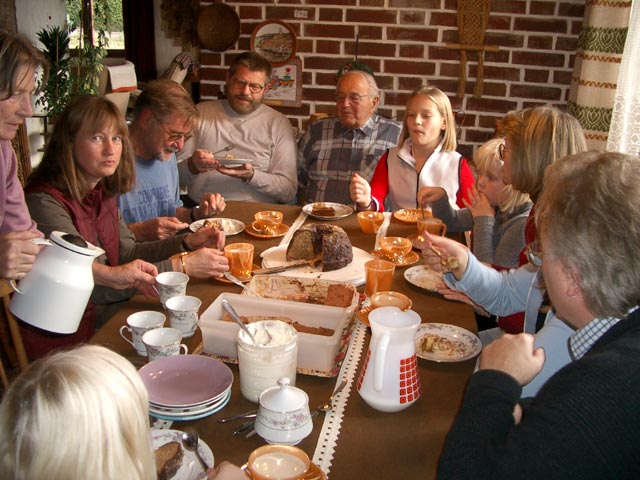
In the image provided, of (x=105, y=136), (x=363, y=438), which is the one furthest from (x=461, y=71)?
(x=363, y=438)

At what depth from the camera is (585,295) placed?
1.05 meters

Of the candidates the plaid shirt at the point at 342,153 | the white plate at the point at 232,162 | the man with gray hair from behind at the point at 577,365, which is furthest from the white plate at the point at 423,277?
the plaid shirt at the point at 342,153

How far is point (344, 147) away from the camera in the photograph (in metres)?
3.15

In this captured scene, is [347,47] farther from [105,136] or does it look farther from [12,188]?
[12,188]

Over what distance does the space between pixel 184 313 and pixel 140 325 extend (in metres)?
0.10

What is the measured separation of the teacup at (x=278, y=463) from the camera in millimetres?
951

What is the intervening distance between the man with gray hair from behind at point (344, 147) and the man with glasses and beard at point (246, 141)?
13 cm

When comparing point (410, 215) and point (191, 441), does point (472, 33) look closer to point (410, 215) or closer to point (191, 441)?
point (410, 215)

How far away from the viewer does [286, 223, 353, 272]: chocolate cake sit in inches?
72.5

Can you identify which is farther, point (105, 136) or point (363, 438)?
point (105, 136)

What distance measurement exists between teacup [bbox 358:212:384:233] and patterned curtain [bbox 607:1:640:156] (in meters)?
1.22

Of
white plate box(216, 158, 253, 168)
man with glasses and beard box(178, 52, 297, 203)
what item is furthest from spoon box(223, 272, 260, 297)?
man with glasses and beard box(178, 52, 297, 203)

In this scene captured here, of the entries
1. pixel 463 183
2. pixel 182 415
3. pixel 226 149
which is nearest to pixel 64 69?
pixel 226 149

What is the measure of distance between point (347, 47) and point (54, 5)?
1.79 meters
